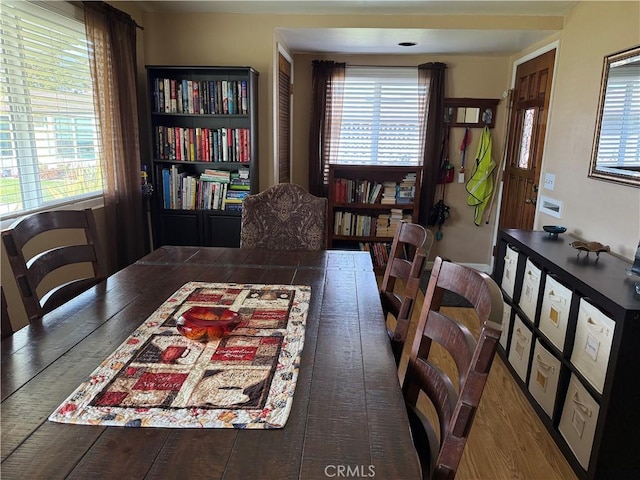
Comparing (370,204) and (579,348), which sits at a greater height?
(370,204)

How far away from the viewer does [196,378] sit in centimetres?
106

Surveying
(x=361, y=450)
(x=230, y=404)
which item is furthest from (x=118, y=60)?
(x=361, y=450)

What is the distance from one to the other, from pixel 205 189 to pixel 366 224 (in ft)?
5.56

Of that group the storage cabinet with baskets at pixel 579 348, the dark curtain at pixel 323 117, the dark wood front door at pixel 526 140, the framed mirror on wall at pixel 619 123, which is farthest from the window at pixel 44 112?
the dark wood front door at pixel 526 140

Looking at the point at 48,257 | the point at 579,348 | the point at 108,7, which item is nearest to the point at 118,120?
the point at 108,7

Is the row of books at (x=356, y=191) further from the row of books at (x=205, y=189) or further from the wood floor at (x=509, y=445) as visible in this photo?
the wood floor at (x=509, y=445)

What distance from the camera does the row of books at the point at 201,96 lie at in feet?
10.9

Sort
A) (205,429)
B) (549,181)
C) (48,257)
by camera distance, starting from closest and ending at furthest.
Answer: (205,429), (48,257), (549,181)

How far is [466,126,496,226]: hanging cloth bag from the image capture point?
4.43m

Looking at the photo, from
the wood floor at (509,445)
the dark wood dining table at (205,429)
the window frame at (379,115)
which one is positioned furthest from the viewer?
the window frame at (379,115)

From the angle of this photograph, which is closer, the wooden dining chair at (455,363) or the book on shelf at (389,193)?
the wooden dining chair at (455,363)

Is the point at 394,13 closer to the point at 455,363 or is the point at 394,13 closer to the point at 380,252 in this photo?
the point at 380,252

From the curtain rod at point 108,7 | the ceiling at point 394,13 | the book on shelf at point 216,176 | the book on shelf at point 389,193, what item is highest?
the ceiling at point 394,13

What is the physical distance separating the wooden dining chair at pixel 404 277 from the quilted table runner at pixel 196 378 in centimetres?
40
